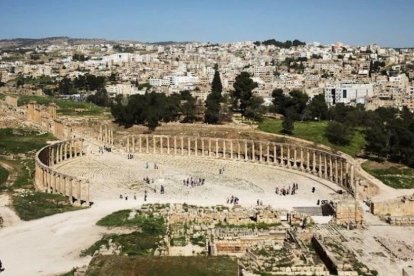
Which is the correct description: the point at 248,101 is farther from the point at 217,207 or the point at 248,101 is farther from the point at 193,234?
the point at 193,234

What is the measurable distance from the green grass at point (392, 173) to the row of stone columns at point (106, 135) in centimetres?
3641

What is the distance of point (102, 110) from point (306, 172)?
177 feet

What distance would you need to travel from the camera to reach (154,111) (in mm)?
89438

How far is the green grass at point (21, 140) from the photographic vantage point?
7838cm

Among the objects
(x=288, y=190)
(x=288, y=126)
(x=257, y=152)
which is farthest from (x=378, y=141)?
(x=257, y=152)

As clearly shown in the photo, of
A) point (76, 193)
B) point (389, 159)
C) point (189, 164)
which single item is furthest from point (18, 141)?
point (389, 159)

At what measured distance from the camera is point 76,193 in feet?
184

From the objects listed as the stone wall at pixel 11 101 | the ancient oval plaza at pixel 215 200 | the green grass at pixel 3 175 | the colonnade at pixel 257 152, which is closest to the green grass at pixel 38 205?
→ the ancient oval plaza at pixel 215 200

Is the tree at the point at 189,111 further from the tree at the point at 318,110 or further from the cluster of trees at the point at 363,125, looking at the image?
the tree at the point at 318,110

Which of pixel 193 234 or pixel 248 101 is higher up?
pixel 248 101

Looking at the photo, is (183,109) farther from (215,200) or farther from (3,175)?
(215,200)

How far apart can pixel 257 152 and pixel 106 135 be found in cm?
2329

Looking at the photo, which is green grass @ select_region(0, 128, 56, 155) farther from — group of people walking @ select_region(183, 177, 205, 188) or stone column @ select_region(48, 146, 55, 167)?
group of people walking @ select_region(183, 177, 205, 188)

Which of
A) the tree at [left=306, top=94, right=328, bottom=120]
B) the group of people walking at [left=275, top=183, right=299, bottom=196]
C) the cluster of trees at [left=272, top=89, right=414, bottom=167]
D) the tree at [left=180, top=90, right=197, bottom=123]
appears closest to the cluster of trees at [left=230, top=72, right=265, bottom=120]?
the cluster of trees at [left=272, top=89, right=414, bottom=167]
